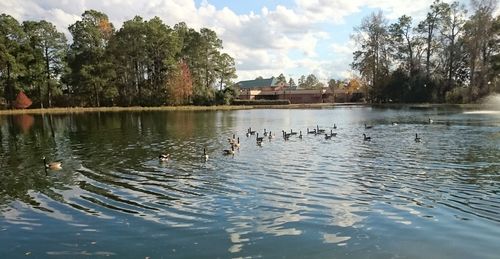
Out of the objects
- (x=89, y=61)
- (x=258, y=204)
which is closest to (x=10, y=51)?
(x=89, y=61)

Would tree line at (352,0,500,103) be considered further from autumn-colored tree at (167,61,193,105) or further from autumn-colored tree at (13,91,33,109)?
autumn-colored tree at (13,91,33,109)

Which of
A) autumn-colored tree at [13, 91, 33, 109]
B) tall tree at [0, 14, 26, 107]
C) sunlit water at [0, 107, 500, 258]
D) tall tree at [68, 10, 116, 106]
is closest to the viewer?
sunlit water at [0, 107, 500, 258]

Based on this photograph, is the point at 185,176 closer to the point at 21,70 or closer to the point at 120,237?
the point at 120,237

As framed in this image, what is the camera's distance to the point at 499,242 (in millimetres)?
9938

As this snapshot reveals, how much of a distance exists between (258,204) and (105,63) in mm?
82483

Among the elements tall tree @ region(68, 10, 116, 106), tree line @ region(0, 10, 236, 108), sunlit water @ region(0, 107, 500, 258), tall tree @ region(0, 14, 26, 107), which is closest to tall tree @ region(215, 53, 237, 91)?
tree line @ region(0, 10, 236, 108)

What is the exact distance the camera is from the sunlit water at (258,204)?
397 inches

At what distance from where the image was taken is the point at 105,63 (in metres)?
88.8

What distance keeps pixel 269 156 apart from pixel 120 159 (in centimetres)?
811

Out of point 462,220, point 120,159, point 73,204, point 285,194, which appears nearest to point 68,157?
point 120,159

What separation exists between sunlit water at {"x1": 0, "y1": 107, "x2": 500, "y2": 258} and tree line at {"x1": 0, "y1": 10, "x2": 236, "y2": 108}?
66573 millimetres

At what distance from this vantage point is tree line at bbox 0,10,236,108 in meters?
83.9

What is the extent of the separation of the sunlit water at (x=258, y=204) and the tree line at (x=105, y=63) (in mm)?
66573

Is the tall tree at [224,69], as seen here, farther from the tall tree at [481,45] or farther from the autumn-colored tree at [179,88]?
the tall tree at [481,45]
